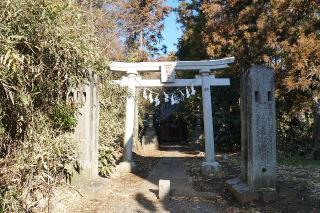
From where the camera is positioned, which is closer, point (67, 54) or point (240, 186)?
point (67, 54)

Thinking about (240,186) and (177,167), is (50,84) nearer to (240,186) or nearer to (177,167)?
(240,186)

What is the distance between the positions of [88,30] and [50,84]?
3.00 feet

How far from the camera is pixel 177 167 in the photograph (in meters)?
11.4

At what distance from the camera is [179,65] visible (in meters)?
10.9

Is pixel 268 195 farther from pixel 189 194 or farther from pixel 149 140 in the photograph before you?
pixel 149 140

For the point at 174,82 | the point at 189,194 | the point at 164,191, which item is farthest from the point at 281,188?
the point at 174,82

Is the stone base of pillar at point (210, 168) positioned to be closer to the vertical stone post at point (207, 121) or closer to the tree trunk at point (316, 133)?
the vertical stone post at point (207, 121)

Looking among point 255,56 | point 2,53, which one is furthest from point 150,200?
point 255,56

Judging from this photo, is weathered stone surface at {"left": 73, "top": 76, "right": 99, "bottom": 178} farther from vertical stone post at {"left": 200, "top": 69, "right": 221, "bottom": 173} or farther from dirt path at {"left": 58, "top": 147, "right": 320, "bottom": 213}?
vertical stone post at {"left": 200, "top": 69, "right": 221, "bottom": 173}

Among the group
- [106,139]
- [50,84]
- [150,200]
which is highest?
[50,84]

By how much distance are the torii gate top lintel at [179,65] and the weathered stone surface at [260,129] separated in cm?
366

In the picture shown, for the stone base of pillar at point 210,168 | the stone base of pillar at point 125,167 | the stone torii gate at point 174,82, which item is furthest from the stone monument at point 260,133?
the stone base of pillar at point 125,167

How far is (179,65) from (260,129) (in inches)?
173

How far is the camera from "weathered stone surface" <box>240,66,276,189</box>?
6.91 m
